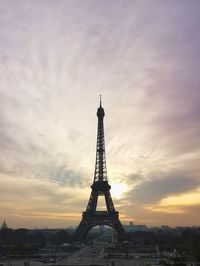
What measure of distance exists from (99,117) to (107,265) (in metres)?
51.7

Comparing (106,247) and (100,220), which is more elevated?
(100,220)

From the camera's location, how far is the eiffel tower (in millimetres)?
105375

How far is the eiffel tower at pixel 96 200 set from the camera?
105m

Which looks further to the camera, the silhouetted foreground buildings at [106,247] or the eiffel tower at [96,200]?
the eiffel tower at [96,200]

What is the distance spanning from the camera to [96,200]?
10881 centimetres

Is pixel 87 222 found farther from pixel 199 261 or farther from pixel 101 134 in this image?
pixel 199 261

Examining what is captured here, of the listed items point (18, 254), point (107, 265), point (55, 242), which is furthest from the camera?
Result: point (55, 242)

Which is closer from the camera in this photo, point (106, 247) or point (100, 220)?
point (100, 220)

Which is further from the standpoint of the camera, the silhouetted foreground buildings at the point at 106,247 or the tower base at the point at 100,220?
the tower base at the point at 100,220

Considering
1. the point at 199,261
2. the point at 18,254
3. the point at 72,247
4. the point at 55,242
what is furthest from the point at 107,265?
the point at 55,242

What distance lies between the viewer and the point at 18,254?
86.8 metres

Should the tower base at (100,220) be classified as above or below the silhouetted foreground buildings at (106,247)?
above

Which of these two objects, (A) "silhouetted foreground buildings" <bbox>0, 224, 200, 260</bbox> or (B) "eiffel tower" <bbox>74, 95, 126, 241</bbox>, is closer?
(A) "silhouetted foreground buildings" <bbox>0, 224, 200, 260</bbox>

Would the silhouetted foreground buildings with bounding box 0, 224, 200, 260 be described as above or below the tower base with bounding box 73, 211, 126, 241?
below
